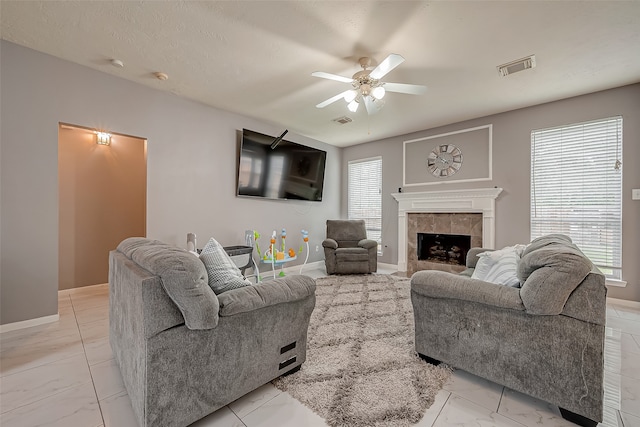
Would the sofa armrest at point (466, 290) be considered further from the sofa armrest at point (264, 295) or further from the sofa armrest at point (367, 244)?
the sofa armrest at point (367, 244)

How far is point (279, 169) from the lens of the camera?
14.8ft

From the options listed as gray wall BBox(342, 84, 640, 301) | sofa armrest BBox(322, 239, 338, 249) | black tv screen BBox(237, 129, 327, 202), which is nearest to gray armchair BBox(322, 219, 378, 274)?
sofa armrest BBox(322, 239, 338, 249)

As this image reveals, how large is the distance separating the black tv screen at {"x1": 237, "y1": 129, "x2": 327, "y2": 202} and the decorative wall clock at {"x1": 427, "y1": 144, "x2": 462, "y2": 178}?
203 centimetres

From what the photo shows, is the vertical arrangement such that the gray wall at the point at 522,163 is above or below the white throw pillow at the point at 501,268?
above

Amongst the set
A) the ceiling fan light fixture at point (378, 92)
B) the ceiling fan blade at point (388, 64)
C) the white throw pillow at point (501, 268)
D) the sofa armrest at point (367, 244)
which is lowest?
the sofa armrest at point (367, 244)

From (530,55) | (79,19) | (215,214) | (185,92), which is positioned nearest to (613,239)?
(530,55)

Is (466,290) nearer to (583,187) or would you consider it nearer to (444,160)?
(583,187)

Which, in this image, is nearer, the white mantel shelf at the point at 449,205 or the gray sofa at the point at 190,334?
the gray sofa at the point at 190,334

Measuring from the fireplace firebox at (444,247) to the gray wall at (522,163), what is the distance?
487mm

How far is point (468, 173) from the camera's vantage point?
429 centimetres

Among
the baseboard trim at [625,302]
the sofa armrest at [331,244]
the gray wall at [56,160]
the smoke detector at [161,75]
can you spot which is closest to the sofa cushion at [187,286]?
the gray wall at [56,160]

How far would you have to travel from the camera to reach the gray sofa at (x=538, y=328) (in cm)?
127

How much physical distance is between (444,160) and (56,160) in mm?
5145

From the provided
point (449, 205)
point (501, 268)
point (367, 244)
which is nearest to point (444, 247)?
point (449, 205)
